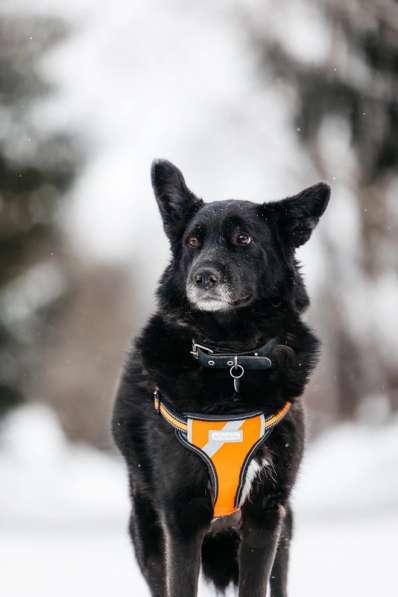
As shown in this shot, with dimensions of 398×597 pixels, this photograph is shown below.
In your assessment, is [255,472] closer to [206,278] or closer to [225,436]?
[225,436]

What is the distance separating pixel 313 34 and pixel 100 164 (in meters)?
2.95

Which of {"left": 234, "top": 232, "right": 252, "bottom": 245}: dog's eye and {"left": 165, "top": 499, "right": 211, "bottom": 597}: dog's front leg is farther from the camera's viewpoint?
{"left": 234, "top": 232, "right": 252, "bottom": 245}: dog's eye

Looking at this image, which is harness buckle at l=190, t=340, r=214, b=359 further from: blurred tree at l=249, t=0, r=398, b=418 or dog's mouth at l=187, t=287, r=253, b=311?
blurred tree at l=249, t=0, r=398, b=418

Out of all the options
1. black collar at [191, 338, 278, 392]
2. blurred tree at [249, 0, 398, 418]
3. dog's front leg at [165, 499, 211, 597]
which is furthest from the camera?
blurred tree at [249, 0, 398, 418]

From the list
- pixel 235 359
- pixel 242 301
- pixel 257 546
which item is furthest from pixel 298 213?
pixel 257 546

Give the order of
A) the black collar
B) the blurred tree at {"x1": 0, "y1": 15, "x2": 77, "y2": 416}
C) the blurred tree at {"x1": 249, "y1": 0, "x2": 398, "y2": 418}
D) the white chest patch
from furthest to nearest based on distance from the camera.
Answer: the blurred tree at {"x1": 249, "y1": 0, "x2": 398, "y2": 418}, the blurred tree at {"x1": 0, "y1": 15, "x2": 77, "y2": 416}, the black collar, the white chest patch

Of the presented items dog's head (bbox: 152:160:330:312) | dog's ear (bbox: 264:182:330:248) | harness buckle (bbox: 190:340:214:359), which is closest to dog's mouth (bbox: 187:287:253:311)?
dog's head (bbox: 152:160:330:312)

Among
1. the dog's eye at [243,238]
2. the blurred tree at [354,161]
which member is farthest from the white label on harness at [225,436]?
the blurred tree at [354,161]

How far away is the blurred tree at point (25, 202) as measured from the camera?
334 inches

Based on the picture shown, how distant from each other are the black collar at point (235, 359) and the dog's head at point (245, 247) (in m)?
0.17

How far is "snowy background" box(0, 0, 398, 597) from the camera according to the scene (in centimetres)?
859

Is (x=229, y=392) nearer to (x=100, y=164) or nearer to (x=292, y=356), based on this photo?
(x=292, y=356)

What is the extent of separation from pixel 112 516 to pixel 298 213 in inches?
177

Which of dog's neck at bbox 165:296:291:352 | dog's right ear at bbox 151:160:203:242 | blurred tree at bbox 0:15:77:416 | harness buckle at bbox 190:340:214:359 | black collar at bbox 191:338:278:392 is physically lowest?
black collar at bbox 191:338:278:392
